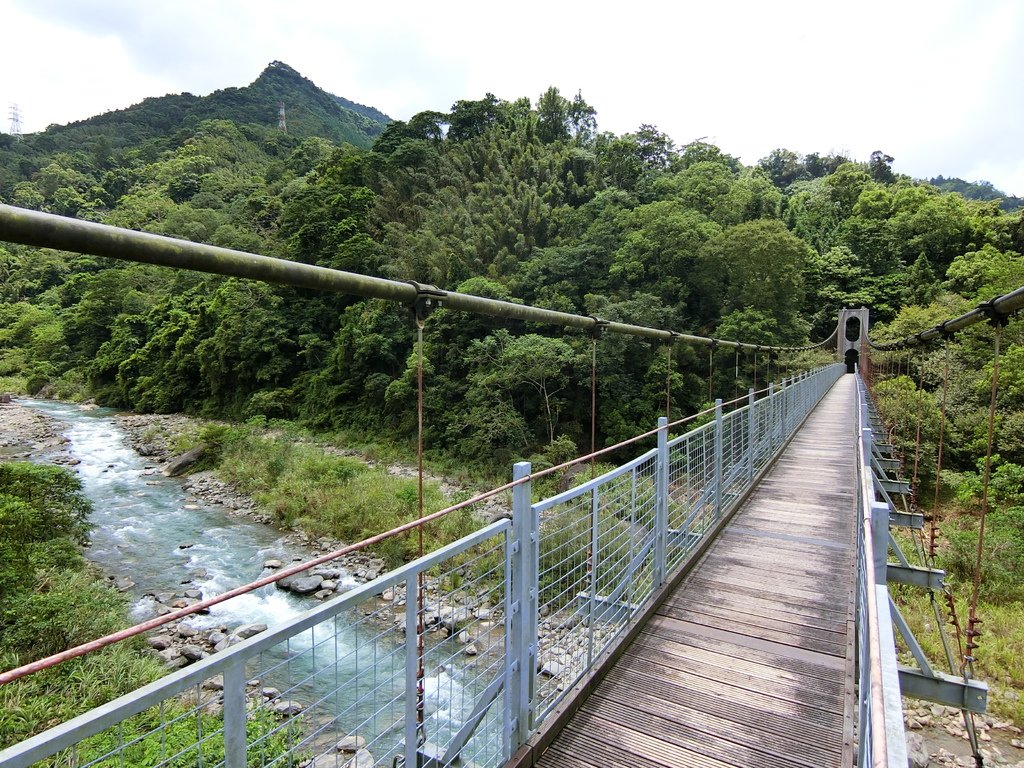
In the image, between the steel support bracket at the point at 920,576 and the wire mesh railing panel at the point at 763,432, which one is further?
the wire mesh railing panel at the point at 763,432

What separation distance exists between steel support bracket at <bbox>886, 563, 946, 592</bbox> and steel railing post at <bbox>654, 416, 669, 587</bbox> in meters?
2.89

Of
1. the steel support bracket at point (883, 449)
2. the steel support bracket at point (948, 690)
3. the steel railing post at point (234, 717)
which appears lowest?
the steel support bracket at point (948, 690)

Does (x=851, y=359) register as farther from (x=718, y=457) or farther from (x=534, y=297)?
(x=718, y=457)

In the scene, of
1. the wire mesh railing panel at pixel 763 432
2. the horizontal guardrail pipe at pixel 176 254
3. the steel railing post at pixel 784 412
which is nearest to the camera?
the horizontal guardrail pipe at pixel 176 254

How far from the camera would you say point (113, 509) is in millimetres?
10508

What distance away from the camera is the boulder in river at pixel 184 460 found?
42.8ft

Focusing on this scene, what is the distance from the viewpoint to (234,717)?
93 centimetres

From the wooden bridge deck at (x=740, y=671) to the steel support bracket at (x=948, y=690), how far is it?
0.77m

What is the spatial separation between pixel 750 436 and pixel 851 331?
82.6ft

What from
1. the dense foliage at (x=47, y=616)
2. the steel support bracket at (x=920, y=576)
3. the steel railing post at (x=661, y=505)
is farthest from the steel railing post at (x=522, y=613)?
the dense foliage at (x=47, y=616)

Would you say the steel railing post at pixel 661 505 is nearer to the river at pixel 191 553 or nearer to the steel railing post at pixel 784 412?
the river at pixel 191 553

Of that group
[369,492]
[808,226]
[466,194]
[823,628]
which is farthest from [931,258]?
[823,628]

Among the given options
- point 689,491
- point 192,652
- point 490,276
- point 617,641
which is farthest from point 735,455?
point 490,276

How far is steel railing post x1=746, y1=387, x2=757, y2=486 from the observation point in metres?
4.66
